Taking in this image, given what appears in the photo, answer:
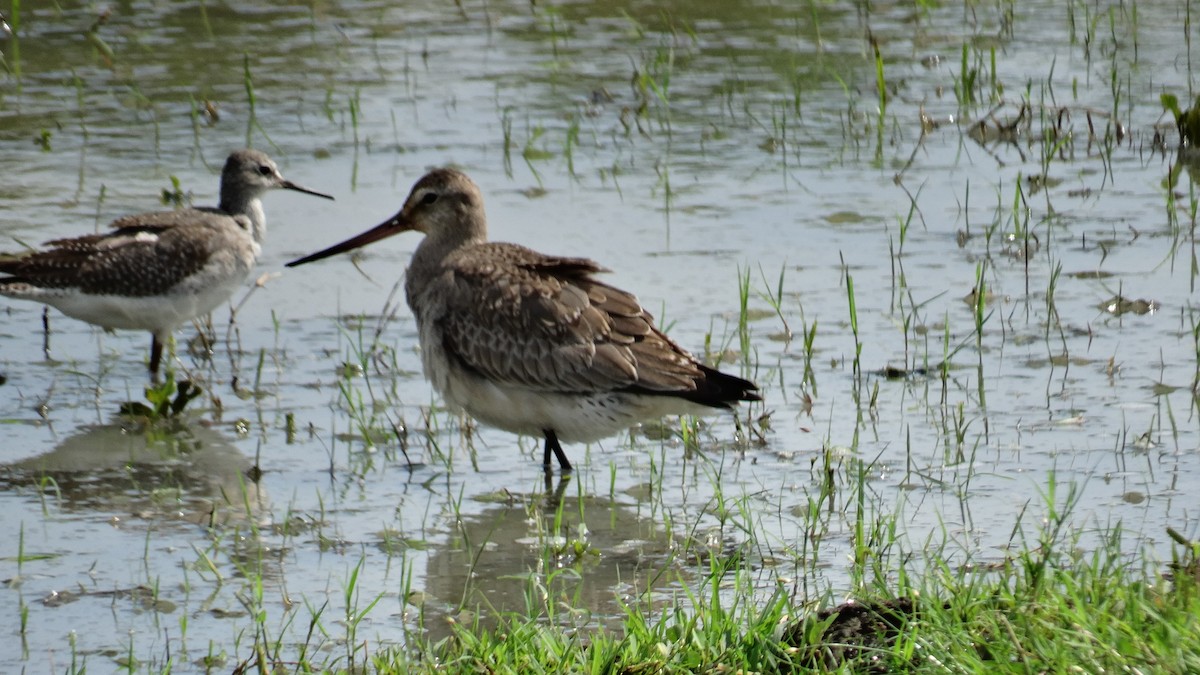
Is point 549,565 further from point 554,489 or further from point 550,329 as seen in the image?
point 550,329

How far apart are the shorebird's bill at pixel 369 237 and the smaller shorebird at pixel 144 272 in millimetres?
382

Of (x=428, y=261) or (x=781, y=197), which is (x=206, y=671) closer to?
(x=428, y=261)

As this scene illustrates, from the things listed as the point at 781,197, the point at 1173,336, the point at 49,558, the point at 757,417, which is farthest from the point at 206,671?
the point at 781,197

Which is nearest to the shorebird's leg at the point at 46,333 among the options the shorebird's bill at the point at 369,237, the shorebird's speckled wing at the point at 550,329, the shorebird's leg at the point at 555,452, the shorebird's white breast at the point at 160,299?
the shorebird's white breast at the point at 160,299

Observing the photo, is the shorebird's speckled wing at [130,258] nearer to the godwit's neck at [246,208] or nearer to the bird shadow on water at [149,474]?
the godwit's neck at [246,208]

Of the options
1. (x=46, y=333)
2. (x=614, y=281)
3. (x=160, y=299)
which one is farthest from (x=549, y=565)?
(x=46, y=333)

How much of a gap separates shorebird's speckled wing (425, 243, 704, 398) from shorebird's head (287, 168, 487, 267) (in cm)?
57

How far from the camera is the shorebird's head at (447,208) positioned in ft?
26.0

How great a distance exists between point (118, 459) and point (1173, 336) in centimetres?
442

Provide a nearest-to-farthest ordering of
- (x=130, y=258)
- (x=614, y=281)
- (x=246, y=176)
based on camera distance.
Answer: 1. (x=130, y=258)
2. (x=614, y=281)
3. (x=246, y=176)

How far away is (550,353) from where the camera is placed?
7.00m

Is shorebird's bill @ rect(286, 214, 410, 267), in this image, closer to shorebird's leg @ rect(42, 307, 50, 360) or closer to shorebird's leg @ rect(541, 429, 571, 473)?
shorebird's leg @ rect(42, 307, 50, 360)

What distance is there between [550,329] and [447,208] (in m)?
1.17

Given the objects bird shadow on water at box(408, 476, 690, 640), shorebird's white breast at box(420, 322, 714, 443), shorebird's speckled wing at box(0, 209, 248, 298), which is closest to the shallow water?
bird shadow on water at box(408, 476, 690, 640)
